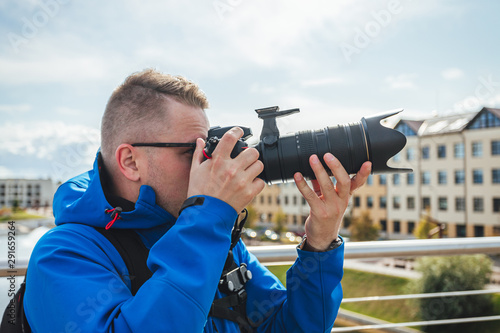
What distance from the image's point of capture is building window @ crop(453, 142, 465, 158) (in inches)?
1202

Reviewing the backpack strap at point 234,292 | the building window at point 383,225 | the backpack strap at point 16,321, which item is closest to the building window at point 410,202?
the building window at point 383,225

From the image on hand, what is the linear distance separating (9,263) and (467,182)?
110 ft

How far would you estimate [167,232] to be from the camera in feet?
3.05

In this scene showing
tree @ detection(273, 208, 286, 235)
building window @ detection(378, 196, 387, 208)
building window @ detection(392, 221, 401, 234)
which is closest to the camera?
building window @ detection(392, 221, 401, 234)

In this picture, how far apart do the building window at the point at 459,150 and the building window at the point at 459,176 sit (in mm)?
1218

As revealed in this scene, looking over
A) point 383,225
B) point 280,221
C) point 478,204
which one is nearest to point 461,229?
point 478,204

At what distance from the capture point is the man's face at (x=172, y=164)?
1.16m

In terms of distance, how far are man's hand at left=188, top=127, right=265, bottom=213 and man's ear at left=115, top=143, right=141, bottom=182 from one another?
228mm

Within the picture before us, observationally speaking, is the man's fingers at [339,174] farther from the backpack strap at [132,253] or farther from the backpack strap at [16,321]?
the backpack strap at [16,321]

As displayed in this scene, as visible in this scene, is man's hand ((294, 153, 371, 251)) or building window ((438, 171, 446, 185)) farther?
building window ((438, 171, 446, 185))

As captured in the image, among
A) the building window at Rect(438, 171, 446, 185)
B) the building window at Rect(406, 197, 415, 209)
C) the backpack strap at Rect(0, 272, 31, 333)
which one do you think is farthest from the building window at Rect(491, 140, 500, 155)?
the backpack strap at Rect(0, 272, 31, 333)

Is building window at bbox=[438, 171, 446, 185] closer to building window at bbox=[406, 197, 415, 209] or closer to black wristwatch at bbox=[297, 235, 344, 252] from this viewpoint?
building window at bbox=[406, 197, 415, 209]

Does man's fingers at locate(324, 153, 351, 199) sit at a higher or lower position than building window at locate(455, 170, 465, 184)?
higher

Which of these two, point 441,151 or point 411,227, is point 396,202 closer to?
point 411,227
